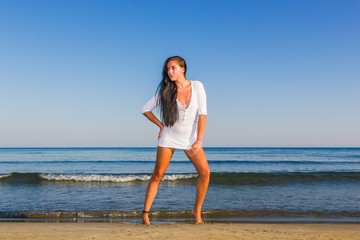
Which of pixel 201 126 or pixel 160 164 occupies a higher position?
pixel 201 126

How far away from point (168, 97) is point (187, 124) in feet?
1.27

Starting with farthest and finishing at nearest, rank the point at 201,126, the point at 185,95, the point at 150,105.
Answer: the point at 150,105, the point at 185,95, the point at 201,126

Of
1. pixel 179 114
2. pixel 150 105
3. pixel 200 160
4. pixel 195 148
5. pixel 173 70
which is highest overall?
pixel 173 70

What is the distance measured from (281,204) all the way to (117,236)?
4702 mm

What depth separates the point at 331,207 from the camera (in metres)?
6.38

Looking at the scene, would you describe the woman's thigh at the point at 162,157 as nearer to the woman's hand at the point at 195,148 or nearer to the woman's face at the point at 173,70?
the woman's hand at the point at 195,148

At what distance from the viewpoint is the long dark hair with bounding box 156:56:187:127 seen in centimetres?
339

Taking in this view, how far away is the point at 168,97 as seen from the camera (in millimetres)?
3418

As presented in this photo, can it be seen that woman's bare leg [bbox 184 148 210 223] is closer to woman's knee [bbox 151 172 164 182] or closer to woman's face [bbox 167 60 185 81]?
woman's knee [bbox 151 172 164 182]

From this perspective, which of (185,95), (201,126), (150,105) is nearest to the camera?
(201,126)

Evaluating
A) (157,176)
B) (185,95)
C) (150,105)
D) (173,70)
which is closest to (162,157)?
(157,176)

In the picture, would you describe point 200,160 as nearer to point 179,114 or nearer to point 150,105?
point 179,114

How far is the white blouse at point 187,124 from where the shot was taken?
339cm

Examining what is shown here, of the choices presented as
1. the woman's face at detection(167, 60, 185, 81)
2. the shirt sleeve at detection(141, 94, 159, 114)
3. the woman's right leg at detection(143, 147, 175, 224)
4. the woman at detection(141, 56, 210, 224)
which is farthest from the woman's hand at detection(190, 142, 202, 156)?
the woman's face at detection(167, 60, 185, 81)
